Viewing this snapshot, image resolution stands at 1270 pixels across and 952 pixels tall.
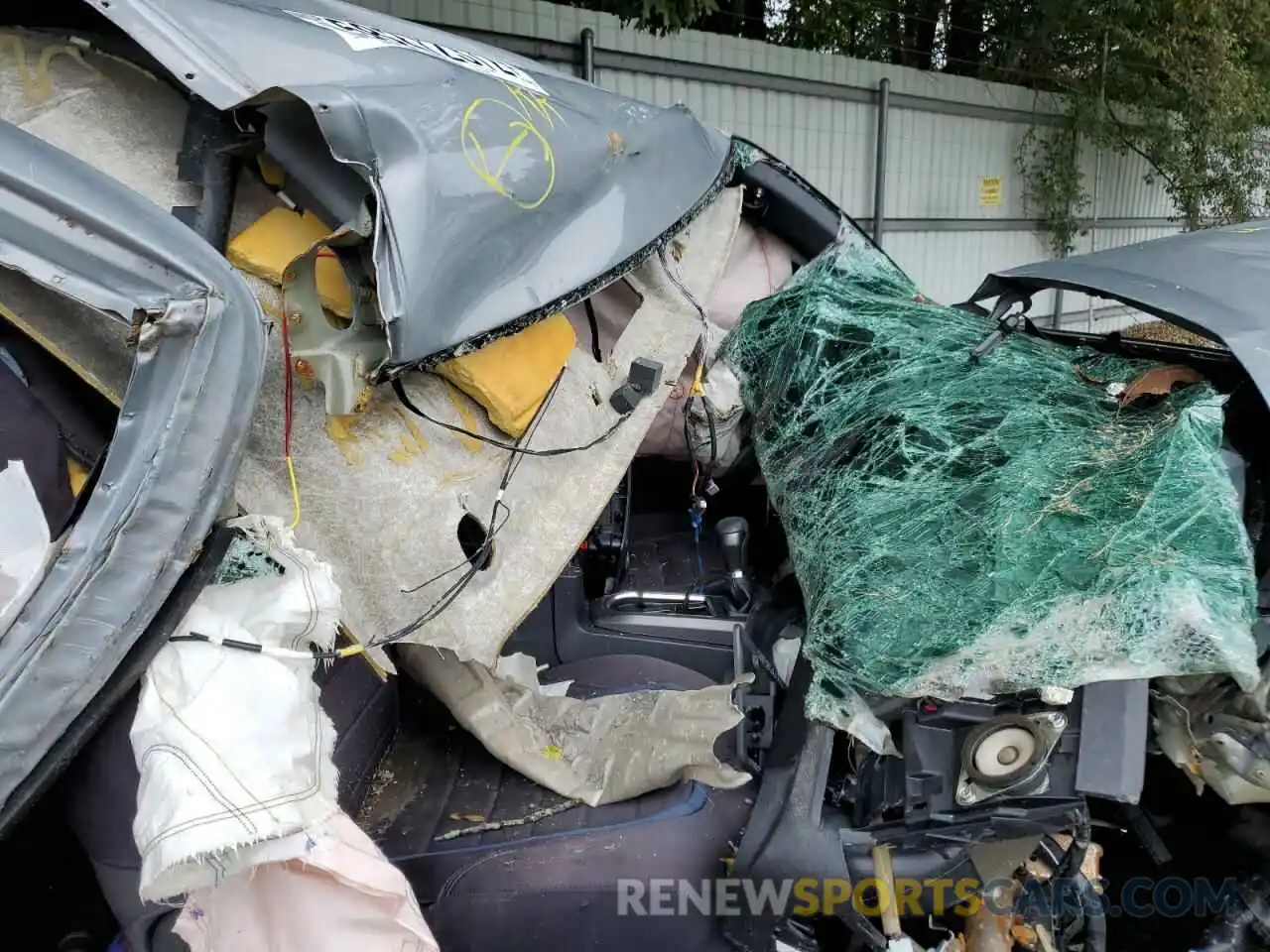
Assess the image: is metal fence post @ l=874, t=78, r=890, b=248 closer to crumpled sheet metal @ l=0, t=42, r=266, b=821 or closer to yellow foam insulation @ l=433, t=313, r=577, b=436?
yellow foam insulation @ l=433, t=313, r=577, b=436

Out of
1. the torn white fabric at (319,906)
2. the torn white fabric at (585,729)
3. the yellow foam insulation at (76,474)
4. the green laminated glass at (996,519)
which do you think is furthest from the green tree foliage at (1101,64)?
the torn white fabric at (319,906)

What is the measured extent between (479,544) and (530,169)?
69 centimetres

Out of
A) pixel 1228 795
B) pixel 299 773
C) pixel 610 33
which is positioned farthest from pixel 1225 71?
pixel 299 773

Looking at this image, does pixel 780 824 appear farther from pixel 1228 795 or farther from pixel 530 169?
pixel 530 169

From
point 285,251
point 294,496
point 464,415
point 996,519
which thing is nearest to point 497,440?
point 464,415

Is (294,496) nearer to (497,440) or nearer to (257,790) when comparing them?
(497,440)

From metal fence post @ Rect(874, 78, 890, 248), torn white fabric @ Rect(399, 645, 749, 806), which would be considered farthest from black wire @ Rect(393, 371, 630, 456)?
metal fence post @ Rect(874, 78, 890, 248)

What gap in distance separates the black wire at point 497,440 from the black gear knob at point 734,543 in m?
0.50

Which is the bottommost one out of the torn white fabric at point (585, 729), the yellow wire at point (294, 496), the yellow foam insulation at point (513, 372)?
the torn white fabric at point (585, 729)

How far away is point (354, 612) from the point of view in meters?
1.48

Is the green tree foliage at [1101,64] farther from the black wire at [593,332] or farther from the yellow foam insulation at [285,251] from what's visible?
the yellow foam insulation at [285,251]

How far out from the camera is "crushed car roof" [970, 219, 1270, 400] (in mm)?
1415

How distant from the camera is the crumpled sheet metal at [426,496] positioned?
1.45m

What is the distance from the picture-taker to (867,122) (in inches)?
236
